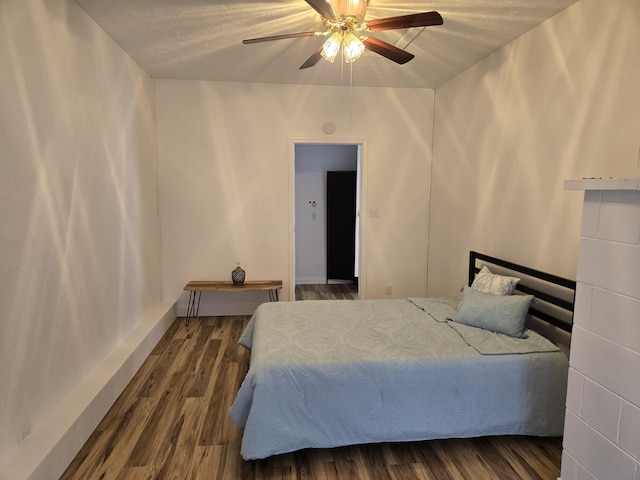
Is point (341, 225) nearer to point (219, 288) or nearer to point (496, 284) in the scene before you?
point (219, 288)

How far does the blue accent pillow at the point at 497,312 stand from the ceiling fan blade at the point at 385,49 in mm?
1681

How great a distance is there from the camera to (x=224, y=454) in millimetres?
2186

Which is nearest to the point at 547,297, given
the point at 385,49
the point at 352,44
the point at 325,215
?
the point at 385,49

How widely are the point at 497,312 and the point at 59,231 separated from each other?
Result: 2.75 m

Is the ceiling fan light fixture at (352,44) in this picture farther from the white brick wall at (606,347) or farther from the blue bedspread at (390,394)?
the blue bedspread at (390,394)

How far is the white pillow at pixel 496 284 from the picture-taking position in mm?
2836

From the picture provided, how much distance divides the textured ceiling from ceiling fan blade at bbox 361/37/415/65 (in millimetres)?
320

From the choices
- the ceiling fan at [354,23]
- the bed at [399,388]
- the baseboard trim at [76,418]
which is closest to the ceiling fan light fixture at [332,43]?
the ceiling fan at [354,23]

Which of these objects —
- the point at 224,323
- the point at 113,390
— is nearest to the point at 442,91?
the point at 224,323

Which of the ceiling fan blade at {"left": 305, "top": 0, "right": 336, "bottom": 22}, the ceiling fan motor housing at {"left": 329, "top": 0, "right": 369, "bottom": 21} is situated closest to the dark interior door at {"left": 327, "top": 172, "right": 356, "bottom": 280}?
the ceiling fan motor housing at {"left": 329, "top": 0, "right": 369, "bottom": 21}

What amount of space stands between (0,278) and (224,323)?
2.70m

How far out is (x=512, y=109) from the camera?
3102mm

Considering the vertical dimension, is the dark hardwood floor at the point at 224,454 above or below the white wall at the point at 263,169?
below

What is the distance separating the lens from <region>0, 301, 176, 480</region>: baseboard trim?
1.78 m
